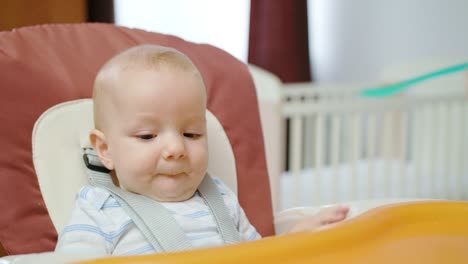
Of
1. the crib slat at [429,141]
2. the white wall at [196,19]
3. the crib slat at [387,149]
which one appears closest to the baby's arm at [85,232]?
the white wall at [196,19]

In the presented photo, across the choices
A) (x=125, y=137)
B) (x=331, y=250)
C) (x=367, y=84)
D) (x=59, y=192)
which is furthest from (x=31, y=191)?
(x=367, y=84)

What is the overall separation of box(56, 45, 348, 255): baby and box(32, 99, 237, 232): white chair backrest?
0.15 feet

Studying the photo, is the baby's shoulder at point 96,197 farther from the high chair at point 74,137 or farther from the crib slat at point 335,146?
the crib slat at point 335,146

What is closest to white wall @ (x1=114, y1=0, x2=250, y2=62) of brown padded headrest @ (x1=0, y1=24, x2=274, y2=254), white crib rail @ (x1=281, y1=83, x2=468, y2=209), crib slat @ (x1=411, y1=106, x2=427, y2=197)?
white crib rail @ (x1=281, y1=83, x2=468, y2=209)

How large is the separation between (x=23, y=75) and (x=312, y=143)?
1501mm

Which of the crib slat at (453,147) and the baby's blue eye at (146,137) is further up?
the baby's blue eye at (146,137)

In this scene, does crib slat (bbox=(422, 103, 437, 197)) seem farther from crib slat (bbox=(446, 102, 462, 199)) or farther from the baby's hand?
the baby's hand

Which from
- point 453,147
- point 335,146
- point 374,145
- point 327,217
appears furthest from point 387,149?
point 327,217

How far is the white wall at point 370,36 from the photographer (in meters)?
2.43

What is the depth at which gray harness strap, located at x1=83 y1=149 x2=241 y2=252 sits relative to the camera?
0.80m

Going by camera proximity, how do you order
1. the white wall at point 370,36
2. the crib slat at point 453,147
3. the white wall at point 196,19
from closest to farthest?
the white wall at point 196,19 → the crib slat at point 453,147 → the white wall at point 370,36

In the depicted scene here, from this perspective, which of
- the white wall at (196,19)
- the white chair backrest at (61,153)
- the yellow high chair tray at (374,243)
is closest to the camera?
the yellow high chair tray at (374,243)

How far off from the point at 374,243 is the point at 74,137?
0.45m

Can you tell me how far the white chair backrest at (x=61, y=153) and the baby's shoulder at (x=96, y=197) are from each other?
5cm
